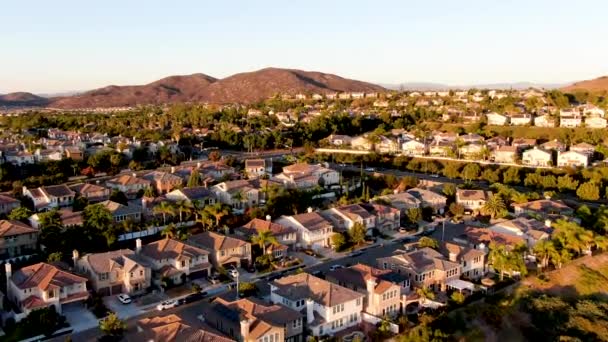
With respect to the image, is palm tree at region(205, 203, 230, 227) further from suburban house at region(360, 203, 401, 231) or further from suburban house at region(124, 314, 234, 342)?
suburban house at region(124, 314, 234, 342)

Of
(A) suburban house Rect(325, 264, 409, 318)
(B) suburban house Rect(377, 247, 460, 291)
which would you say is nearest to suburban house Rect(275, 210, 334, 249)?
(B) suburban house Rect(377, 247, 460, 291)

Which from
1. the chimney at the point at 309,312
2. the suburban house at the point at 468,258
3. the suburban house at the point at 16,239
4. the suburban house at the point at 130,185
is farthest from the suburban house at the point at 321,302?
the suburban house at the point at 130,185

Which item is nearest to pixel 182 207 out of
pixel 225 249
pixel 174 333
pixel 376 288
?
pixel 225 249

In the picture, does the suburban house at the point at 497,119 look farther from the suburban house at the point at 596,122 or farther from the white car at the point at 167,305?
the white car at the point at 167,305

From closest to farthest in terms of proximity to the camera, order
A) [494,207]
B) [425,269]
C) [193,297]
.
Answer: [193,297] < [425,269] < [494,207]

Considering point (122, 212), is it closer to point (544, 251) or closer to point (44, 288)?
point (44, 288)

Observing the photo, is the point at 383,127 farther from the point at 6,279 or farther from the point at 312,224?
the point at 6,279
